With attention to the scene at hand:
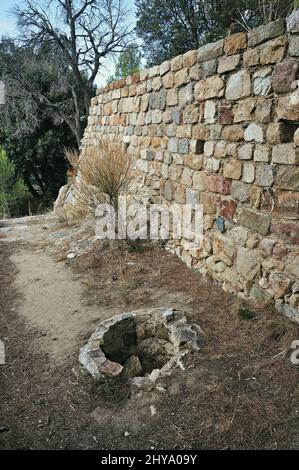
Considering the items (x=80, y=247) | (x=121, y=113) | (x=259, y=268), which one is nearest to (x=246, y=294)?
(x=259, y=268)

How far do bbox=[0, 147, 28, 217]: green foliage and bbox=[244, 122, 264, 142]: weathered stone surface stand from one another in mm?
11468

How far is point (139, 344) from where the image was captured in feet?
9.77

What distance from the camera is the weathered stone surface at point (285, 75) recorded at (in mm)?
2446

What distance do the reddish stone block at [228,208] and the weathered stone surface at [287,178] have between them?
571mm

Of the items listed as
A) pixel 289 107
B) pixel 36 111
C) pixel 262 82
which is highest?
pixel 36 111

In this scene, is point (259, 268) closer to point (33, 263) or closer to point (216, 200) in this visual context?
point (216, 200)

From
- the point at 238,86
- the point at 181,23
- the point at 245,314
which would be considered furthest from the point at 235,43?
the point at 181,23

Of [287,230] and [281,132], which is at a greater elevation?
[281,132]

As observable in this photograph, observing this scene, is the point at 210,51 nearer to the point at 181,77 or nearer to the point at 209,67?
the point at 209,67

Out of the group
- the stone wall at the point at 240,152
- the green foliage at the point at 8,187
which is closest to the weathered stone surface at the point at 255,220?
the stone wall at the point at 240,152

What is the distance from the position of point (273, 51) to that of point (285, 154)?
730 mm

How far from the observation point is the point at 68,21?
1316cm

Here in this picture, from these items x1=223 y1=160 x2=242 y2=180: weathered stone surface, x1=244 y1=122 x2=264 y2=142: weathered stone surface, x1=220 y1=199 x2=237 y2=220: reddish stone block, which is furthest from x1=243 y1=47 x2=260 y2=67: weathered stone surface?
x1=220 y1=199 x2=237 y2=220: reddish stone block

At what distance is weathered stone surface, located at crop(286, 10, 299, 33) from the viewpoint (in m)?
2.38
